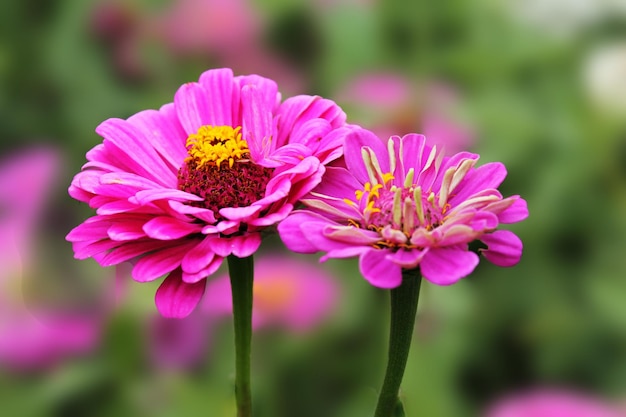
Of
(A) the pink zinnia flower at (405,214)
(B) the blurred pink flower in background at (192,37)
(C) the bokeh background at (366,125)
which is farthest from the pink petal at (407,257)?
(B) the blurred pink flower in background at (192,37)

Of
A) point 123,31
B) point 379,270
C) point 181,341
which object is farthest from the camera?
point 123,31

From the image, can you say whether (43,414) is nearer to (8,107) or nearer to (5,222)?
(5,222)

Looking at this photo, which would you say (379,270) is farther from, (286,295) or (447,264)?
(286,295)

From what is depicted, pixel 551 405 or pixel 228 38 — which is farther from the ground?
pixel 228 38

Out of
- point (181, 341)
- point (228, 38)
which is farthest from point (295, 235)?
point (228, 38)

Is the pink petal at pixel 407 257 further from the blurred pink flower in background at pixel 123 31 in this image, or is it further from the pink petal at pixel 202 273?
the blurred pink flower in background at pixel 123 31

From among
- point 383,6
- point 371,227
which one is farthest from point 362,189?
point 383,6
